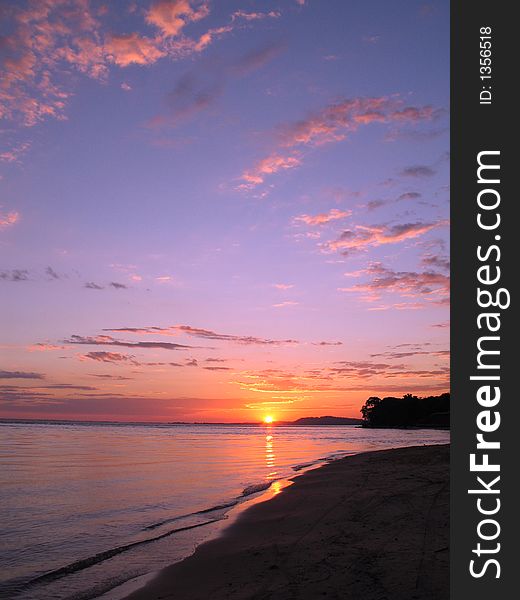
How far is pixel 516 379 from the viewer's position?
5.63 metres

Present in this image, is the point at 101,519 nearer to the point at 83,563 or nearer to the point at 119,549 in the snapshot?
the point at 119,549

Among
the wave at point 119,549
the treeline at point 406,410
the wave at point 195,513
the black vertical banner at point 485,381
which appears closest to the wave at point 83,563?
the wave at point 119,549

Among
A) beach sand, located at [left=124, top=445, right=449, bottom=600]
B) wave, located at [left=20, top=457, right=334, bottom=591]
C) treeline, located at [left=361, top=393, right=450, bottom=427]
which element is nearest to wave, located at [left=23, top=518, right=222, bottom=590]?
wave, located at [left=20, top=457, right=334, bottom=591]

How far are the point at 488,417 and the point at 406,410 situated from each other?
17573 cm

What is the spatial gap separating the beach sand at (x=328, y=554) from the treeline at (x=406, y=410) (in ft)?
493

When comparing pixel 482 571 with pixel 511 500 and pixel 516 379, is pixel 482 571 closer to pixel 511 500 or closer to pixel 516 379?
pixel 511 500

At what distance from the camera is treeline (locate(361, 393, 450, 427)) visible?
162750mm

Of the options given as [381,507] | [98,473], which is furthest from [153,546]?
[98,473]

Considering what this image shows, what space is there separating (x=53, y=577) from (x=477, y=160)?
1000 centimetres

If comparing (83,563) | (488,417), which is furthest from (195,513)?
(488,417)

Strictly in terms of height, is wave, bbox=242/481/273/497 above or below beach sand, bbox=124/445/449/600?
below

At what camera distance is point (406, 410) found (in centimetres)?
17150

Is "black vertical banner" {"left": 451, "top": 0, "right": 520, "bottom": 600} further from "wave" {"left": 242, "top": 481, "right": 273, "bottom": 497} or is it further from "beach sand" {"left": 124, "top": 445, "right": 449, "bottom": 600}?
"wave" {"left": 242, "top": 481, "right": 273, "bottom": 497}

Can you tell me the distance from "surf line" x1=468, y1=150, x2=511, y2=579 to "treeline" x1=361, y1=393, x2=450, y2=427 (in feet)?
521
